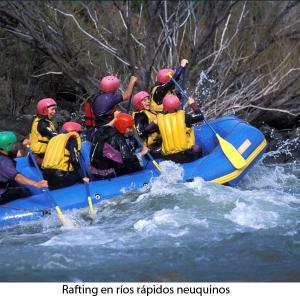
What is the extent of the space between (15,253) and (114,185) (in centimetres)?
171

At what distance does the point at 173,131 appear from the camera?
790 cm

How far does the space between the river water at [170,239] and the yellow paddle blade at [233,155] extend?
36 centimetres

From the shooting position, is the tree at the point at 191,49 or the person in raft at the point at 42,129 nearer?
the person in raft at the point at 42,129

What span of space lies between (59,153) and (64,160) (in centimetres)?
11

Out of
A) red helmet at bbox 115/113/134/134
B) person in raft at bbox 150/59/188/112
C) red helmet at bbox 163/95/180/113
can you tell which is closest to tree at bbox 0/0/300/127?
person in raft at bbox 150/59/188/112

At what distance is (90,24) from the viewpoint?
12211 millimetres

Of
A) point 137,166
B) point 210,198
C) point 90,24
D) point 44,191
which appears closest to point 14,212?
point 44,191

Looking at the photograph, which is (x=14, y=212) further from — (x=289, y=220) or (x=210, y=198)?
(x=289, y=220)

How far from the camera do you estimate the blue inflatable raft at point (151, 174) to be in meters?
7.20

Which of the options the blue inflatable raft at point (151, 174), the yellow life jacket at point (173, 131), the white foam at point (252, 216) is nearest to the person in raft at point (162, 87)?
→ the blue inflatable raft at point (151, 174)

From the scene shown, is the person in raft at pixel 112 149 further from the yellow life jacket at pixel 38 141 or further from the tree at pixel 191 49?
the tree at pixel 191 49

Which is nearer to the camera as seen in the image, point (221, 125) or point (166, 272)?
point (166, 272)

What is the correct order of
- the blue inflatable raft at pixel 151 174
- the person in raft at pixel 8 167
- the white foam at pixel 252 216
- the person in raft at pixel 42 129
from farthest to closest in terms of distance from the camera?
the person in raft at pixel 42 129 < the blue inflatable raft at pixel 151 174 < the person in raft at pixel 8 167 < the white foam at pixel 252 216

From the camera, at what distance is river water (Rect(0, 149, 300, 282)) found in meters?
5.62
